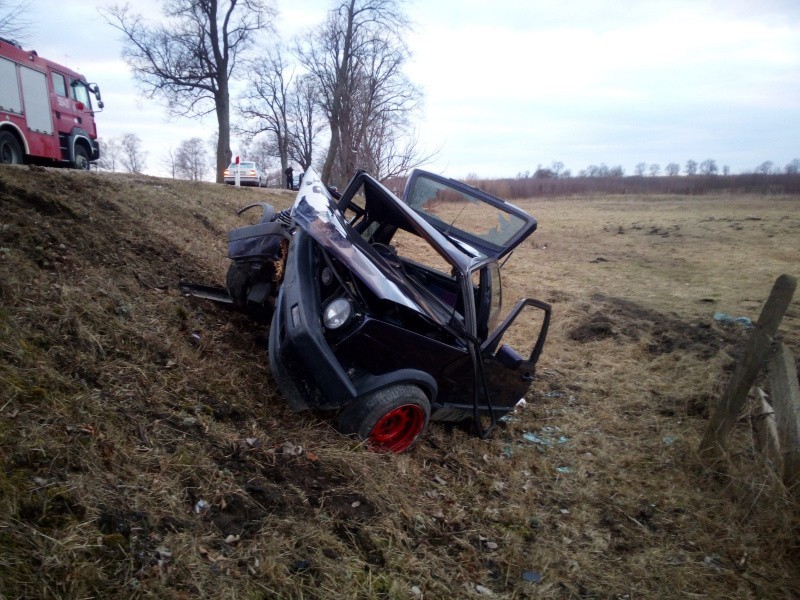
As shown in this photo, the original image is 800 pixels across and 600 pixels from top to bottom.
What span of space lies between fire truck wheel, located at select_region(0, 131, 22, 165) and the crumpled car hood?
351 inches

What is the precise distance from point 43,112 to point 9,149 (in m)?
1.42

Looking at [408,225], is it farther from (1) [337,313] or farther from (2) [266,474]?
(2) [266,474]

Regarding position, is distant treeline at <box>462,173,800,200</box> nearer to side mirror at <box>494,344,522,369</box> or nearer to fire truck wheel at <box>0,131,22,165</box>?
fire truck wheel at <box>0,131,22,165</box>

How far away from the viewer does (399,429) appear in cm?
378

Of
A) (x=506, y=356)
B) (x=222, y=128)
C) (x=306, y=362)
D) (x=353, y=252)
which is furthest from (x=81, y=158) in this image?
(x=506, y=356)

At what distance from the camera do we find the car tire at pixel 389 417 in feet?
11.2

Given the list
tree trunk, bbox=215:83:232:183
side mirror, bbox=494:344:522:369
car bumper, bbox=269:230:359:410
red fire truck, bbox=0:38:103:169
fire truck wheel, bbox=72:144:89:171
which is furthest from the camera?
tree trunk, bbox=215:83:232:183

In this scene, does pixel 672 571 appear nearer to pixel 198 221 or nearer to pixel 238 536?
pixel 238 536

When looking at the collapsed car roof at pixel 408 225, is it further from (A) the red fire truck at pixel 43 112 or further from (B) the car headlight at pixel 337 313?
(A) the red fire truck at pixel 43 112

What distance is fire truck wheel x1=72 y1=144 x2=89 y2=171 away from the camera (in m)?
12.5

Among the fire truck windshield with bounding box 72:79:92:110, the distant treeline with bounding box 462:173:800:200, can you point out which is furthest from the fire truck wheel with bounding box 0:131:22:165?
the distant treeline with bounding box 462:173:800:200

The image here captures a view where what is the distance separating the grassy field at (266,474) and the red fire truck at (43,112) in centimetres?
552

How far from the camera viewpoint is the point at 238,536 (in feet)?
8.05

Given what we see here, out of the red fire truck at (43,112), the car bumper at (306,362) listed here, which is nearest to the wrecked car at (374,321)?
the car bumper at (306,362)
